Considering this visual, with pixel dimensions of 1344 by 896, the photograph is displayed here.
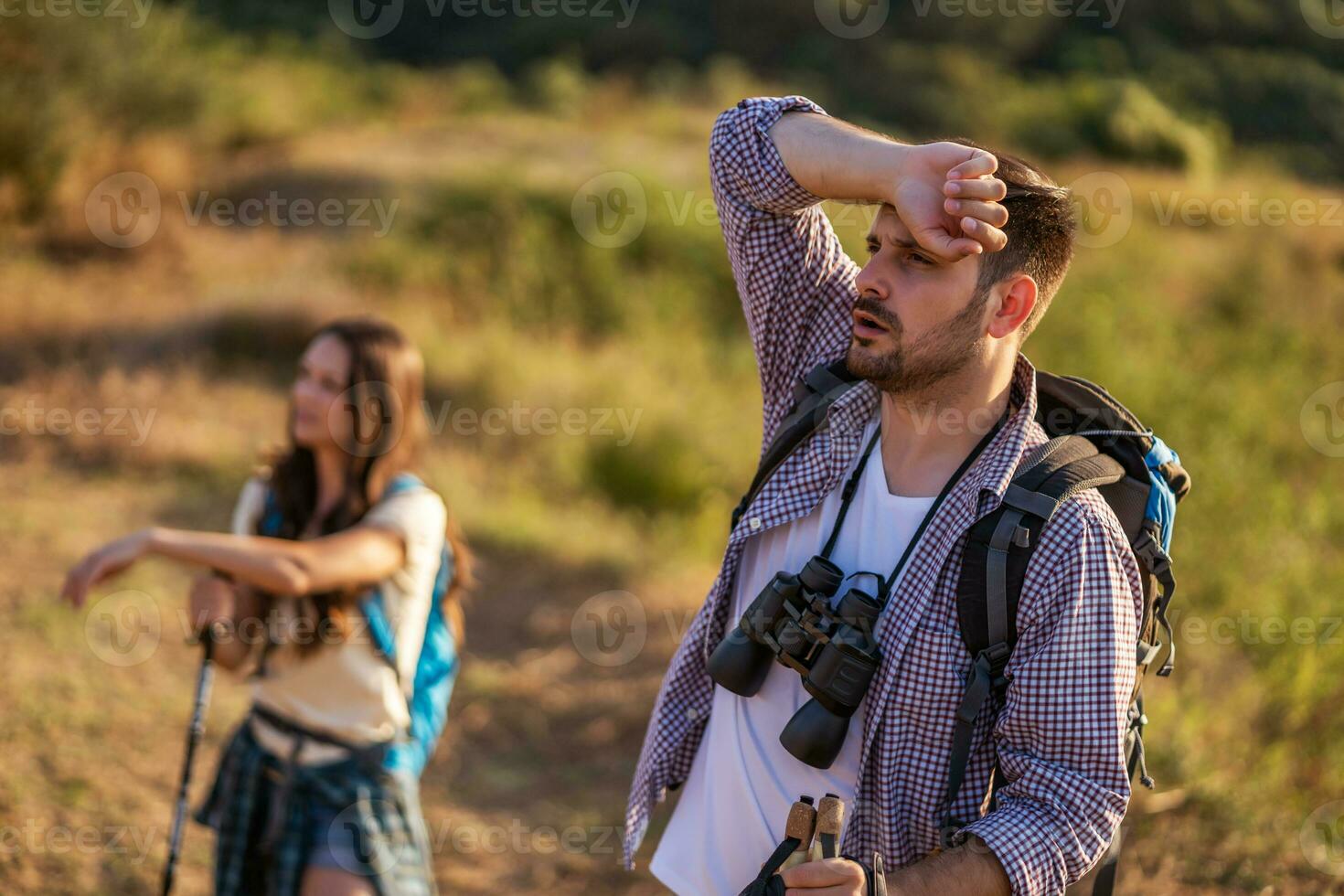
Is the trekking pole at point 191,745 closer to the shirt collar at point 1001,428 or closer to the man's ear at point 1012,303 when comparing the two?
the shirt collar at point 1001,428

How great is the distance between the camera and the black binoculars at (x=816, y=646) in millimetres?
1940

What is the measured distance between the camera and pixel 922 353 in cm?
202

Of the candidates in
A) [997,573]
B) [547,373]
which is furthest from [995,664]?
[547,373]

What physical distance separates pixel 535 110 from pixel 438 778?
765 inches

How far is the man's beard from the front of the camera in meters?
2.02

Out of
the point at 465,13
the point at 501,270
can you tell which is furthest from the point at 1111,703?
the point at 465,13

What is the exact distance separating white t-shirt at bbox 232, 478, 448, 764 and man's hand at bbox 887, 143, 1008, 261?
65.5 inches

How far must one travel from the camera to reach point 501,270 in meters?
13.3

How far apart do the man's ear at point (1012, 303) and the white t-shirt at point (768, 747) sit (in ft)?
1.01

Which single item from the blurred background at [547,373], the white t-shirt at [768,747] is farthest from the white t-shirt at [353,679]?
the blurred background at [547,373]

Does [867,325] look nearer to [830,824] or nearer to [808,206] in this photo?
[808,206]

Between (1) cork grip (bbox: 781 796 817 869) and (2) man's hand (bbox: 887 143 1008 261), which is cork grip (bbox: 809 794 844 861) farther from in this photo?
(2) man's hand (bbox: 887 143 1008 261)

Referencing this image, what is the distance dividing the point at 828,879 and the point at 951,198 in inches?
38.9

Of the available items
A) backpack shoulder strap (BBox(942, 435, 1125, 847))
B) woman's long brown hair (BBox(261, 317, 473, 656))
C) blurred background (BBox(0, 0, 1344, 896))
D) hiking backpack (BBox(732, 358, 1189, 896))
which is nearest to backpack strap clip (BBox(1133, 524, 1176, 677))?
hiking backpack (BBox(732, 358, 1189, 896))
